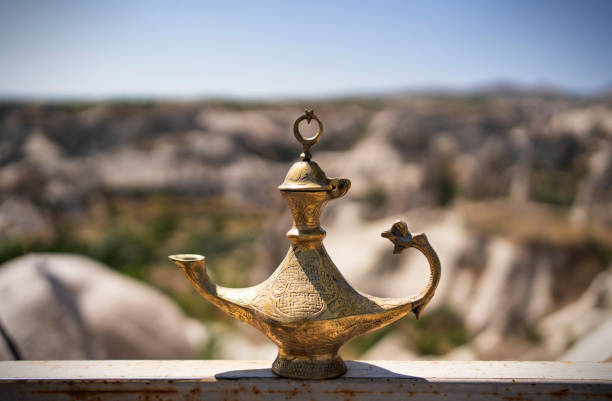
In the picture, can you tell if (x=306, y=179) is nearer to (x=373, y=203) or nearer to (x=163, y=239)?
(x=373, y=203)

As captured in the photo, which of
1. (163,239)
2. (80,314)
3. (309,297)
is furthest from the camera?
(163,239)

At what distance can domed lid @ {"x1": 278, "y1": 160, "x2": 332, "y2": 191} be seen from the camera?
857 mm

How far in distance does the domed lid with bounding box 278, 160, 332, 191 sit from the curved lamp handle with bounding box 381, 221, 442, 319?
140mm

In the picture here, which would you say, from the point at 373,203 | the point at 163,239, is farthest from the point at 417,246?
the point at 163,239

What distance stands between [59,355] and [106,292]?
63 centimetres

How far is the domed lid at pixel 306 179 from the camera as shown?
2.81 feet

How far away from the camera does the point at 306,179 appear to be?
0.87 metres

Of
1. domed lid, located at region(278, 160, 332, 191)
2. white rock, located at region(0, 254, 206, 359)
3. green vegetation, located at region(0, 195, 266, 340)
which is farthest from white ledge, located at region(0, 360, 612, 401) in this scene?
green vegetation, located at region(0, 195, 266, 340)

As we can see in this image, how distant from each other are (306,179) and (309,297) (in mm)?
201

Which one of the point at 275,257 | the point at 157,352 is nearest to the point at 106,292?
the point at 157,352

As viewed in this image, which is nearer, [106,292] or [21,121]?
[106,292]

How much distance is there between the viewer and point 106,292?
251 cm

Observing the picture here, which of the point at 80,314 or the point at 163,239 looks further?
the point at 163,239

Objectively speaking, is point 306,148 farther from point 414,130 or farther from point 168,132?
point 168,132
